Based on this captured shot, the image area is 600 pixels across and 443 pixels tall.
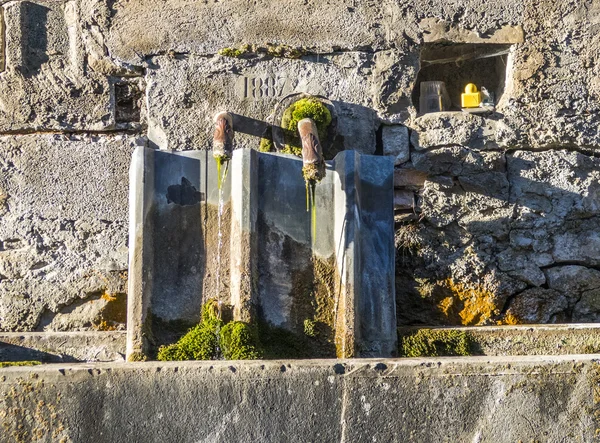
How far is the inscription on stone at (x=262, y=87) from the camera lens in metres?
4.20

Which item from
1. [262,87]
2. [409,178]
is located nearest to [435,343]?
[409,178]

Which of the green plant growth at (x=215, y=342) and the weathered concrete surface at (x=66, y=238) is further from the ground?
the weathered concrete surface at (x=66, y=238)

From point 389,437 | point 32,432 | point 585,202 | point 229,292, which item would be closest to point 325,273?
point 229,292

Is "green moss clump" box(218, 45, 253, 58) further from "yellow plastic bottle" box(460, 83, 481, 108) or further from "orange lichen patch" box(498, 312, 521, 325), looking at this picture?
"orange lichen patch" box(498, 312, 521, 325)

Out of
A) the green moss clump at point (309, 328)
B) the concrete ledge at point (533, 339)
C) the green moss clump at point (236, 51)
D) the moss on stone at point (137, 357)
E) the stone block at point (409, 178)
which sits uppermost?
the green moss clump at point (236, 51)

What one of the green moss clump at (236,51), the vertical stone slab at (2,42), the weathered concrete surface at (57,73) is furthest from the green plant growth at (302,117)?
the vertical stone slab at (2,42)

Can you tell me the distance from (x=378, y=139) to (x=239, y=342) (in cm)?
147

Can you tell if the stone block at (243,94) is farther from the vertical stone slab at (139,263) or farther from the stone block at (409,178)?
the vertical stone slab at (139,263)

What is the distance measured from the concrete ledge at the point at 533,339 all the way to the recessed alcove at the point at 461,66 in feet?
4.68

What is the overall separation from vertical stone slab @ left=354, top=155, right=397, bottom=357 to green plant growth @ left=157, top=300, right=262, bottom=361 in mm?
445

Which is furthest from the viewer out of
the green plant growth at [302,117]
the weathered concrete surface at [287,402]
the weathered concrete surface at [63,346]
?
the green plant growth at [302,117]

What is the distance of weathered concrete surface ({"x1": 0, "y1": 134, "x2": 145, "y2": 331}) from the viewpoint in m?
4.16

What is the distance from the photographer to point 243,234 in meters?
3.35

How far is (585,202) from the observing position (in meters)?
4.16
